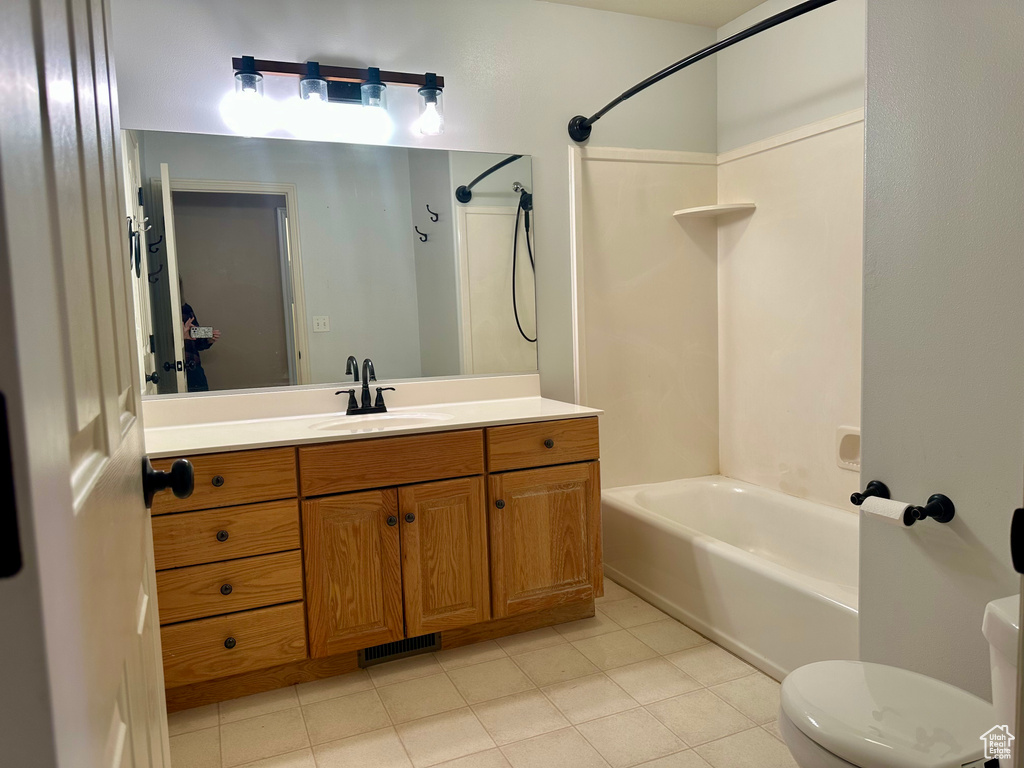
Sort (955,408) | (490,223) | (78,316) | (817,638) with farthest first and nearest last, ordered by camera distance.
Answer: (490,223) < (817,638) < (955,408) < (78,316)

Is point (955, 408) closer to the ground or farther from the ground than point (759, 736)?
farther from the ground

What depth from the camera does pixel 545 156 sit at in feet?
9.74

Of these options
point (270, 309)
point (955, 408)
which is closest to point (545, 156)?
point (270, 309)

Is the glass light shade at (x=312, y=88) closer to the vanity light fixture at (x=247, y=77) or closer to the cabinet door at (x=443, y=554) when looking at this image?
the vanity light fixture at (x=247, y=77)

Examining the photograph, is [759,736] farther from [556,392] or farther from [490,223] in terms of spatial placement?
[490,223]

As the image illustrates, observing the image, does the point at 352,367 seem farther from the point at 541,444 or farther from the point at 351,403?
the point at 541,444

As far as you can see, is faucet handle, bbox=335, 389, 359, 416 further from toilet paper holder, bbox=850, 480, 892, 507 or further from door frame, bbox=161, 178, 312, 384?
toilet paper holder, bbox=850, 480, 892, 507

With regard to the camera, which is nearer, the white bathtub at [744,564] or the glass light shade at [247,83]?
the white bathtub at [744,564]

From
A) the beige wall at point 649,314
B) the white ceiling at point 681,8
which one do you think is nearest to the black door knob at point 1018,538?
the beige wall at point 649,314

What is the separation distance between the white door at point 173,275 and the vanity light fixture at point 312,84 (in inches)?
21.2

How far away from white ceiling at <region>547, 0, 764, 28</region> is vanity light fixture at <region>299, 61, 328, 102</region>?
1042 mm

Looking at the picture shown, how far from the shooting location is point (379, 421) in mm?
2555

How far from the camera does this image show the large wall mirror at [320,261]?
2457 mm

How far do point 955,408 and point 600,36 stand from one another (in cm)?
229
